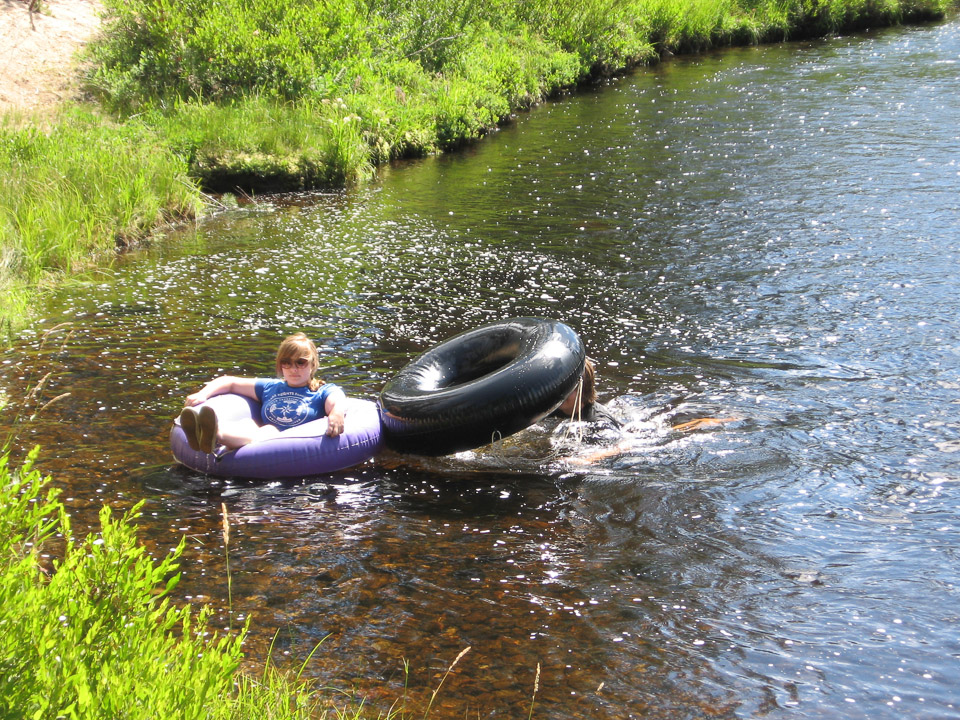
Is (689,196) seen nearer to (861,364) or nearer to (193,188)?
(861,364)

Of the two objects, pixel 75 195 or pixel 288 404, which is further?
pixel 75 195

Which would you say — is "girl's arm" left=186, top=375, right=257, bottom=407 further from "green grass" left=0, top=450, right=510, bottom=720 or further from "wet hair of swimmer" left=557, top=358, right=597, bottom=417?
"green grass" left=0, top=450, right=510, bottom=720

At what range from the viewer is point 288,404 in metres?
6.19

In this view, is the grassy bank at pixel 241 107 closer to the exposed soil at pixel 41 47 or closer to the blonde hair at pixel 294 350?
→ the exposed soil at pixel 41 47

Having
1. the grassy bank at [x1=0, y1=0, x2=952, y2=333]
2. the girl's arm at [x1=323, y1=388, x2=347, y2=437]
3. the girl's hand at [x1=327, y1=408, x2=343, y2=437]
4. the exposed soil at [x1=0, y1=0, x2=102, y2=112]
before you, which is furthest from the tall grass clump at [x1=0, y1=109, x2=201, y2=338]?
the girl's hand at [x1=327, y1=408, x2=343, y2=437]

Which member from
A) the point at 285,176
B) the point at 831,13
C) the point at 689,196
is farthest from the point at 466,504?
the point at 831,13

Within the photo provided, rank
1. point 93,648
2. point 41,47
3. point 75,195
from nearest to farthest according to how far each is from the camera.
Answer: point 93,648, point 75,195, point 41,47

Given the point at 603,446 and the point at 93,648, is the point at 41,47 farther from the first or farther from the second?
the point at 93,648

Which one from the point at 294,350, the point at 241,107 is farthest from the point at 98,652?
the point at 241,107

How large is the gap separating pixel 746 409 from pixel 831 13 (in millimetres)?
25514

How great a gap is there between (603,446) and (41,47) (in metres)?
14.7

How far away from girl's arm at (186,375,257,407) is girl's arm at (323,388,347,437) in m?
0.54

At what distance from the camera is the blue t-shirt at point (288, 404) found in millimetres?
6160

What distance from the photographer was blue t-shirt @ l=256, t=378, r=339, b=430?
6160mm
